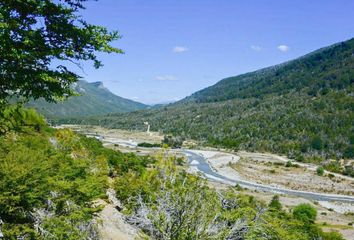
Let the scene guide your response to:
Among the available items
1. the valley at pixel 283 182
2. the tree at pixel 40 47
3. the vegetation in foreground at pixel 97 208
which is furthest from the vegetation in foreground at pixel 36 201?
the valley at pixel 283 182

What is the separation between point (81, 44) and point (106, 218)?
88.7 feet

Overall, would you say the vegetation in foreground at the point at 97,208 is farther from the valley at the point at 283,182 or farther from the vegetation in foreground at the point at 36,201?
the valley at the point at 283,182

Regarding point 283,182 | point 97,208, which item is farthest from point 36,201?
point 283,182

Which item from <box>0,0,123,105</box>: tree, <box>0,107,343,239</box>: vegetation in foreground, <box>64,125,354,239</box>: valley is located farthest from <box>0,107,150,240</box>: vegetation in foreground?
<box>64,125,354,239</box>: valley

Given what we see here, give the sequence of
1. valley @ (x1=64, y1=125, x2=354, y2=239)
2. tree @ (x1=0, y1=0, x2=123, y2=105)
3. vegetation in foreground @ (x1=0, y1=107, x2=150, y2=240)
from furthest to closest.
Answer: valley @ (x1=64, y1=125, x2=354, y2=239) → vegetation in foreground @ (x1=0, y1=107, x2=150, y2=240) → tree @ (x1=0, y1=0, x2=123, y2=105)

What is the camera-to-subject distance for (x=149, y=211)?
15.2 meters

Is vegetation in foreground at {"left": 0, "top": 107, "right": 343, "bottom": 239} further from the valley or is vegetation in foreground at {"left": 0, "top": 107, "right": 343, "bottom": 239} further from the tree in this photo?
the valley

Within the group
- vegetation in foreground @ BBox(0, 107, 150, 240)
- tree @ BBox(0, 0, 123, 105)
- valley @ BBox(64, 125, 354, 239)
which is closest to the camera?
tree @ BBox(0, 0, 123, 105)

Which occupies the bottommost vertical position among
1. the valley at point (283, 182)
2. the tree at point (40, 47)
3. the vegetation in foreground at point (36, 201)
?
the valley at point (283, 182)

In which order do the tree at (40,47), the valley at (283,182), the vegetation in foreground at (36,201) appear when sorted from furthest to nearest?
the valley at (283,182), the vegetation in foreground at (36,201), the tree at (40,47)

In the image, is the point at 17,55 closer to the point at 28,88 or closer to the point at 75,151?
the point at 28,88

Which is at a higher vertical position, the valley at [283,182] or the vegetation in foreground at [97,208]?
the vegetation in foreground at [97,208]

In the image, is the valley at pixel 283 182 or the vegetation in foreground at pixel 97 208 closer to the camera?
the vegetation in foreground at pixel 97 208

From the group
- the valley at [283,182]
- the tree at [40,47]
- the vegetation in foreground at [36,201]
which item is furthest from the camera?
the valley at [283,182]
